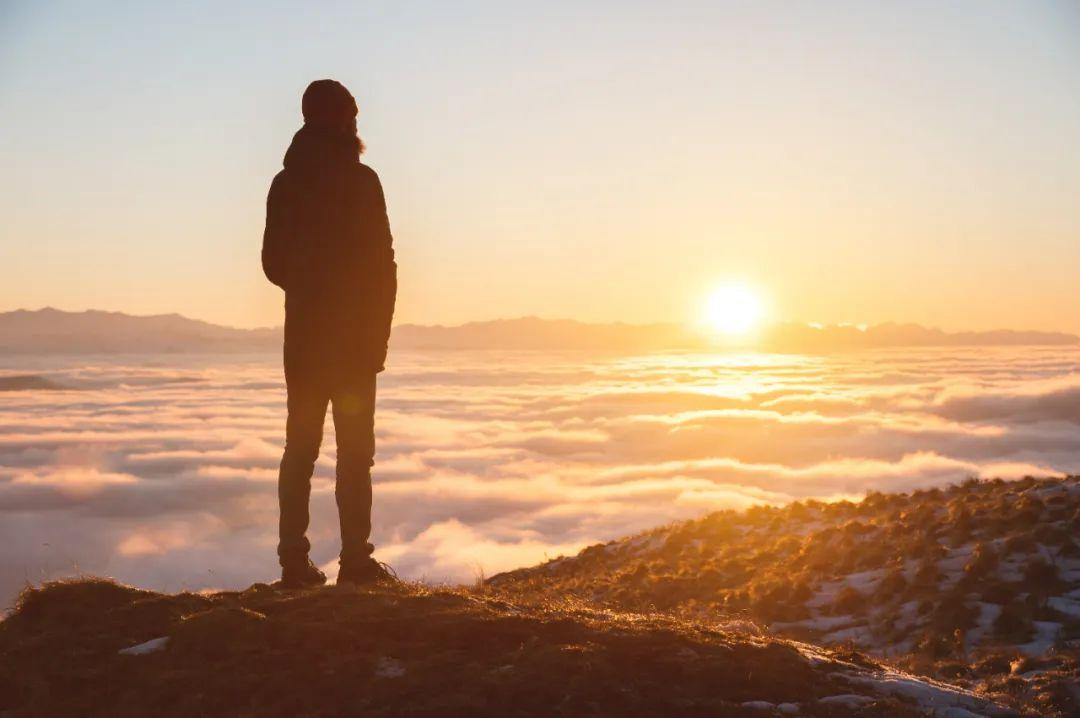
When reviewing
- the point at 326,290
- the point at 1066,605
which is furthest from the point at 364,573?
the point at 1066,605

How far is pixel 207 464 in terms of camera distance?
6944 inches

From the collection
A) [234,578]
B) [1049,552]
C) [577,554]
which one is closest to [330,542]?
[234,578]

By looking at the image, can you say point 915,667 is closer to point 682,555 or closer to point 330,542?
point 682,555

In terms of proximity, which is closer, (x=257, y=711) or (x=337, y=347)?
(x=257, y=711)

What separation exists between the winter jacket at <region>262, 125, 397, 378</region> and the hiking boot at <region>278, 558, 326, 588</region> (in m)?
1.56

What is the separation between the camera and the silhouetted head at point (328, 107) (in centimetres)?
681

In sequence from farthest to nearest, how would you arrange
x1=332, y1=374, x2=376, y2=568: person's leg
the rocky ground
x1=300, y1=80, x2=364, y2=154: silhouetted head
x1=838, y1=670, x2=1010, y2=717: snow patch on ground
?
x1=332, y1=374, x2=376, y2=568: person's leg, x1=300, y1=80, x2=364, y2=154: silhouetted head, x1=838, y1=670, x2=1010, y2=717: snow patch on ground, the rocky ground

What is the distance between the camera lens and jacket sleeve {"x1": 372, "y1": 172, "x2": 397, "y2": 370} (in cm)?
700

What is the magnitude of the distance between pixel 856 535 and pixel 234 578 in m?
106

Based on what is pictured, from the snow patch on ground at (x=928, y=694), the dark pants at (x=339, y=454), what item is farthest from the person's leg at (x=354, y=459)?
the snow patch on ground at (x=928, y=694)

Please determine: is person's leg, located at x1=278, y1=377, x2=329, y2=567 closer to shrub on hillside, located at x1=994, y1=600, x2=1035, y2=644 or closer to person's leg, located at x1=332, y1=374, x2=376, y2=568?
person's leg, located at x1=332, y1=374, x2=376, y2=568

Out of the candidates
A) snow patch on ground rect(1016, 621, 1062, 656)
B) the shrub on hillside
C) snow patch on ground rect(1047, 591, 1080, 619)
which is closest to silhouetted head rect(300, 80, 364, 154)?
snow patch on ground rect(1016, 621, 1062, 656)

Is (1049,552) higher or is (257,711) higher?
(257,711)

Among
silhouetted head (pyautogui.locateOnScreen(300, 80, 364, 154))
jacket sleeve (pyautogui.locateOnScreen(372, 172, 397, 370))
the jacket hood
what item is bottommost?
jacket sleeve (pyautogui.locateOnScreen(372, 172, 397, 370))
